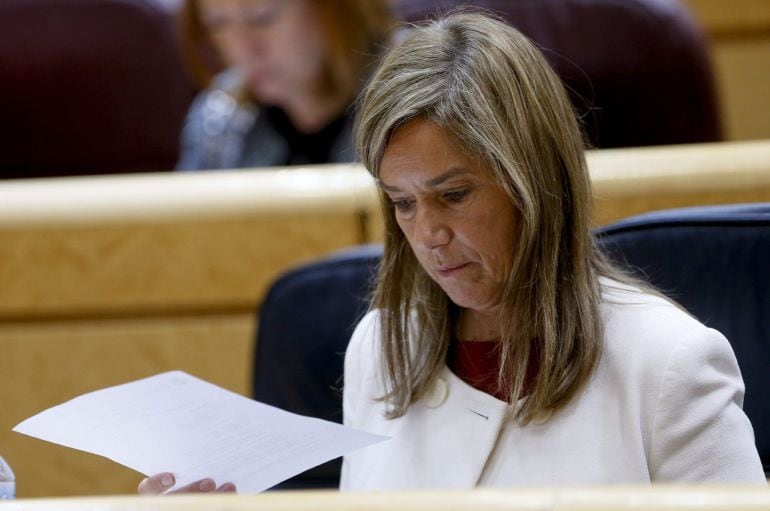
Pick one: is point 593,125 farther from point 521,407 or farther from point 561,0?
point 521,407

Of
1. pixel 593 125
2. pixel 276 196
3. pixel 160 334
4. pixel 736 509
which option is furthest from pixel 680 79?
pixel 736 509

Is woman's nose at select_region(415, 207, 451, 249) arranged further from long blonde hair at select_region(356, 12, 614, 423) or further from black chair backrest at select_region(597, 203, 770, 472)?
black chair backrest at select_region(597, 203, 770, 472)

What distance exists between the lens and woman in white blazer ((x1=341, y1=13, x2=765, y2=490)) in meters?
0.64

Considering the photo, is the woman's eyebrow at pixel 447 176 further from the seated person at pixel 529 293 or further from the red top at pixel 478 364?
the red top at pixel 478 364

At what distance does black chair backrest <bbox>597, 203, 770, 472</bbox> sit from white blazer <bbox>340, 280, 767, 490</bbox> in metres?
0.09

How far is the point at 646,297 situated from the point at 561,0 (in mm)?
651

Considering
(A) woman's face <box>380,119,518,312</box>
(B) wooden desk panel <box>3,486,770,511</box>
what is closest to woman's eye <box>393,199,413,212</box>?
(A) woman's face <box>380,119,518,312</box>

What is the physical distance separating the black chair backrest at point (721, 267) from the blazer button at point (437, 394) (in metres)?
0.14

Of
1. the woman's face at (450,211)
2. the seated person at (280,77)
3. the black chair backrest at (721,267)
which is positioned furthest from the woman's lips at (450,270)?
the seated person at (280,77)

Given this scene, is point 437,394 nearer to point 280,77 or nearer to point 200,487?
point 200,487

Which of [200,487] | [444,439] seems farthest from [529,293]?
[200,487]

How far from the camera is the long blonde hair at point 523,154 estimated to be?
0.65 meters

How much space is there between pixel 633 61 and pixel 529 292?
0.63 metres

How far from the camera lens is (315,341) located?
0.92 m
